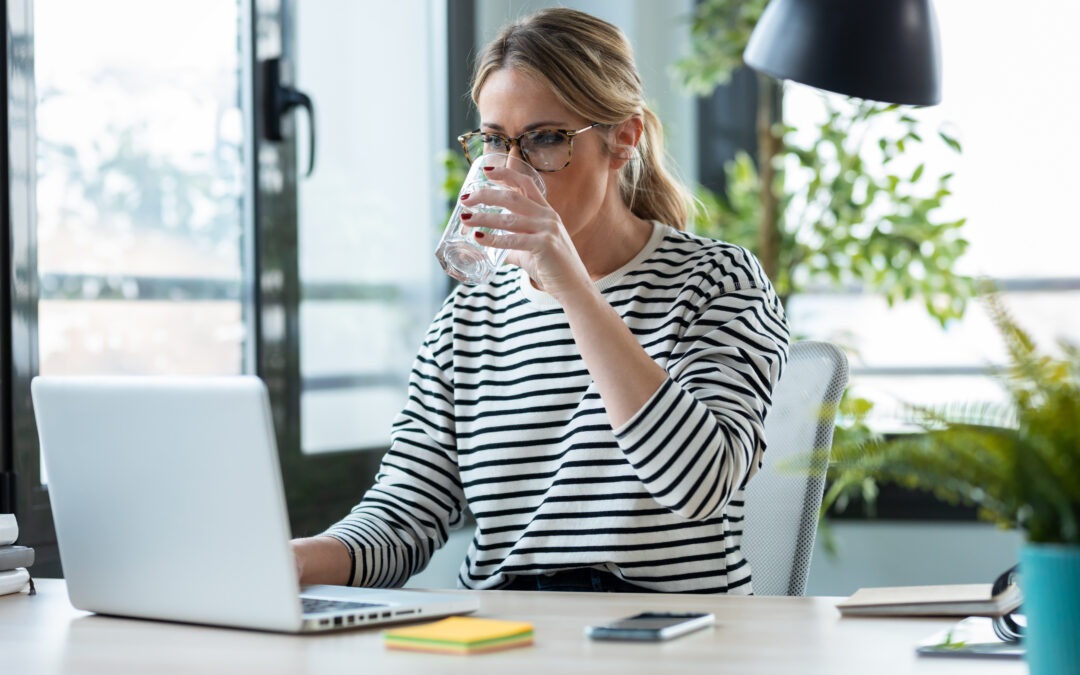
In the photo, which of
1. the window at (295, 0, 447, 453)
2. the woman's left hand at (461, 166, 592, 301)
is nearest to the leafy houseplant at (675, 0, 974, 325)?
the window at (295, 0, 447, 453)

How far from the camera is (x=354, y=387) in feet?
8.54

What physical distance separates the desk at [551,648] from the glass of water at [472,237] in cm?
38

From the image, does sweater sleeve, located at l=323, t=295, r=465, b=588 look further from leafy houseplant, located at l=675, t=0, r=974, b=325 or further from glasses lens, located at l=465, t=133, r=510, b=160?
leafy houseplant, located at l=675, t=0, r=974, b=325

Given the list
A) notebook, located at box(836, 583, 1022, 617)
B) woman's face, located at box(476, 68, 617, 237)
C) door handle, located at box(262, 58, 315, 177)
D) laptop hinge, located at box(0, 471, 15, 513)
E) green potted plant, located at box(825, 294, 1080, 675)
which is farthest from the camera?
door handle, located at box(262, 58, 315, 177)

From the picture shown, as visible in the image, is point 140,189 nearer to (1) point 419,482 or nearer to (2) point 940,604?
(1) point 419,482

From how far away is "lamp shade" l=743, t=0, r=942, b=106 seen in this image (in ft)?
4.42

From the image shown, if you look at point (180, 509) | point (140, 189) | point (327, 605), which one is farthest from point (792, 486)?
point (140, 189)

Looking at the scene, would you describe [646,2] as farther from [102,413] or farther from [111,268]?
[102,413]

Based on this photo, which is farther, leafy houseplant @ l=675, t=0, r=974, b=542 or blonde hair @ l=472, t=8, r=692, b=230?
leafy houseplant @ l=675, t=0, r=974, b=542

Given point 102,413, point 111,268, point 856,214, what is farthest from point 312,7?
point 102,413

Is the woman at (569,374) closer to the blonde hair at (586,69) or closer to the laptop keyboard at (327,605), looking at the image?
the blonde hair at (586,69)

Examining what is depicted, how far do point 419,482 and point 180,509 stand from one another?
528mm

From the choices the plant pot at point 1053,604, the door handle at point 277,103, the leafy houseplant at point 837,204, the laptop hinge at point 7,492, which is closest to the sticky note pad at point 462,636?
the plant pot at point 1053,604

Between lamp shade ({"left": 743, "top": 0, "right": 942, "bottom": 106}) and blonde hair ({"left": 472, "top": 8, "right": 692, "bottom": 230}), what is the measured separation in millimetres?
200
